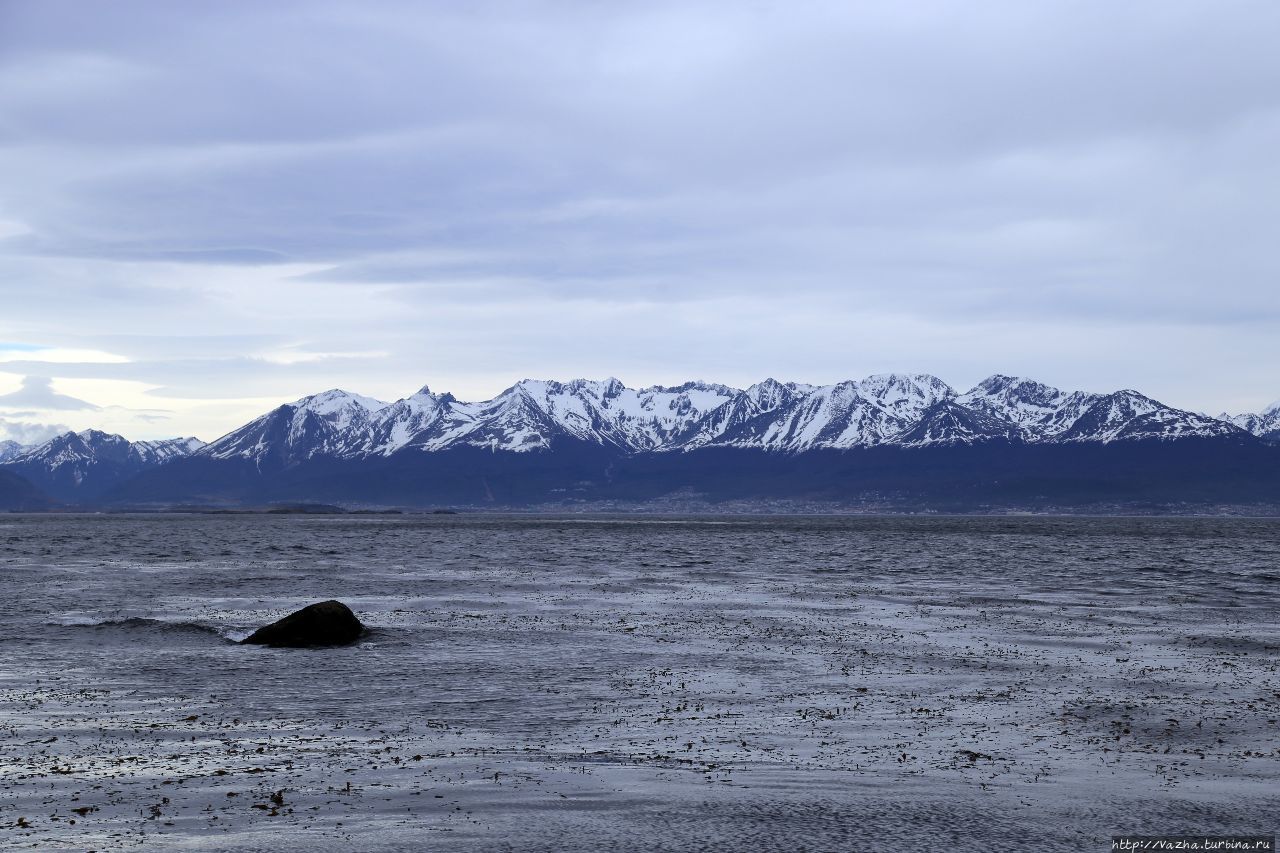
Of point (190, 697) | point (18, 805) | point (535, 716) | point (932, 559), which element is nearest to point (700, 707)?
point (535, 716)

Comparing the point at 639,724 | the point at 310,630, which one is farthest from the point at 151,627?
the point at 639,724

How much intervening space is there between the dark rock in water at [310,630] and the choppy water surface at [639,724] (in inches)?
46.8

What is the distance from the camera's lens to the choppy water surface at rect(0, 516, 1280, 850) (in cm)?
1831

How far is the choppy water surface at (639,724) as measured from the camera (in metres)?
18.3

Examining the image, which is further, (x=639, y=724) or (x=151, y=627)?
(x=151, y=627)

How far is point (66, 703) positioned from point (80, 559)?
82666 mm

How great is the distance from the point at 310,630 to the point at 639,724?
19.5 m

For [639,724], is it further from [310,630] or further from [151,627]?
[151,627]

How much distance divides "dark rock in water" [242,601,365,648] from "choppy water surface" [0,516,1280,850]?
1190 millimetres

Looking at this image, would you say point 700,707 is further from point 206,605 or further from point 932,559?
point 932,559

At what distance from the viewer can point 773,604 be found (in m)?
59.1

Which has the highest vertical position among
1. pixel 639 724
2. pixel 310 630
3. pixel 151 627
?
pixel 639 724

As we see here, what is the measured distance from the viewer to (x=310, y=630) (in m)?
41.7

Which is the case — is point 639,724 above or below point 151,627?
above
